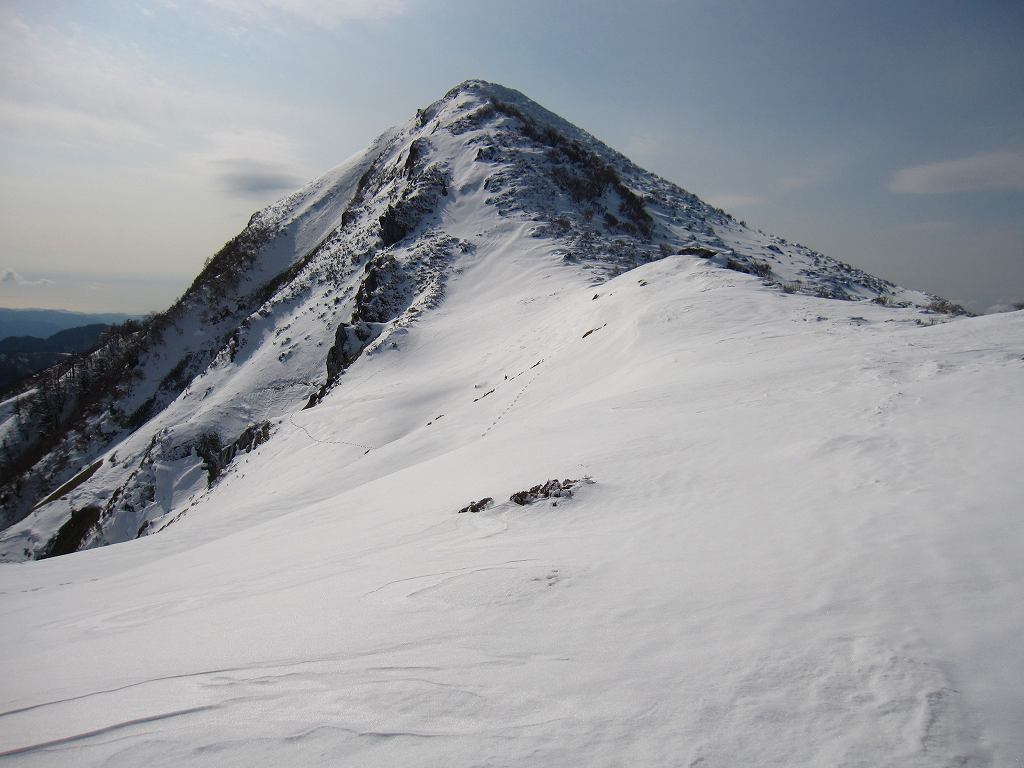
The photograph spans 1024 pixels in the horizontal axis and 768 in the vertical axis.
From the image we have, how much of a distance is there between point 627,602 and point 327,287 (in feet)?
142

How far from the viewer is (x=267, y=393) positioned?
110ft

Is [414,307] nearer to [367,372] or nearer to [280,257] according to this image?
[367,372]

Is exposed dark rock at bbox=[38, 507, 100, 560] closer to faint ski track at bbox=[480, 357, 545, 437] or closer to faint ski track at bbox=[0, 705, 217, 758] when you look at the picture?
faint ski track at bbox=[480, 357, 545, 437]

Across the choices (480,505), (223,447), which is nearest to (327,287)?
(223,447)

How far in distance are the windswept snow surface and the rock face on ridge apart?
11.6m

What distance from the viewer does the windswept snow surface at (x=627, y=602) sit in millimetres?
2369

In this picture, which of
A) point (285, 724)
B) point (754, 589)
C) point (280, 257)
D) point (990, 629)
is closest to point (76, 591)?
point (285, 724)

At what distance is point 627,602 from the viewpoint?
350 cm

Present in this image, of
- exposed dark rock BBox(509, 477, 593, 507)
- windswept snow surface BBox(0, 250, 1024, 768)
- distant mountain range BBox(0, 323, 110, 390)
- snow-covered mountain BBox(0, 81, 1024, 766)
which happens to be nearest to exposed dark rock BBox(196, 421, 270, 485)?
snow-covered mountain BBox(0, 81, 1024, 766)

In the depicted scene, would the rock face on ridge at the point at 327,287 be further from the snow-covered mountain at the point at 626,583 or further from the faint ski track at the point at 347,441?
the snow-covered mountain at the point at 626,583

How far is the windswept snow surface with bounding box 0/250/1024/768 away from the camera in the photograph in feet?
7.77

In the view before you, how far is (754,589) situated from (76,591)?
8880 millimetres

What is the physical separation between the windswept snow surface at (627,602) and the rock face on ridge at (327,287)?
11.6 m

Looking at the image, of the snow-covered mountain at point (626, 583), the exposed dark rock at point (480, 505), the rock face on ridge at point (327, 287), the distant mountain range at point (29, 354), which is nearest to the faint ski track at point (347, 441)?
the rock face on ridge at point (327, 287)
